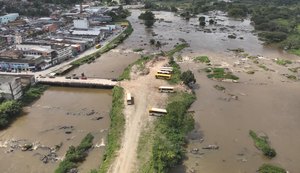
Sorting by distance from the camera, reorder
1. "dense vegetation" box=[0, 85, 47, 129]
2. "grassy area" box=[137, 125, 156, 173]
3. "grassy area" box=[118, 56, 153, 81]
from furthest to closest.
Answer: "grassy area" box=[118, 56, 153, 81] → "dense vegetation" box=[0, 85, 47, 129] → "grassy area" box=[137, 125, 156, 173]

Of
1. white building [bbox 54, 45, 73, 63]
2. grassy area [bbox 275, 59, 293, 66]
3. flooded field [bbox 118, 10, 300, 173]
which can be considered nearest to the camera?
flooded field [bbox 118, 10, 300, 173]

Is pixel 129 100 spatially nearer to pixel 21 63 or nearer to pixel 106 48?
pixel 21 63

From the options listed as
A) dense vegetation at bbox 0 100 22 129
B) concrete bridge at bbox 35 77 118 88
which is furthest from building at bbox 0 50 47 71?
dense vegetation at bbox 0 100 22 129

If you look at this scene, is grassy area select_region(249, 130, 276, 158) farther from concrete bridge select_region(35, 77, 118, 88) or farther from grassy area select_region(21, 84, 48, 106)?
grassy area select_region(21, 84, 48, 106)

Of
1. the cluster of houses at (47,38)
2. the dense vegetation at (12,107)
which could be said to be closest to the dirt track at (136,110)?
the dense vegetation at (12,107)

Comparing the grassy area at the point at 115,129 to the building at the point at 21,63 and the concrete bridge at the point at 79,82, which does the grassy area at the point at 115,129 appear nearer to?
the concrete bridge at the point at 79,82

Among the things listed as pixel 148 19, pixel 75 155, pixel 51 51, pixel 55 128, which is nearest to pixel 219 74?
pixel 51 51

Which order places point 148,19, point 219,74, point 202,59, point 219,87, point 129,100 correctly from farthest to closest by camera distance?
1. point 148,19
2. point 202,59
3. point 219,74
4. point 219,87
5. point 129,100
